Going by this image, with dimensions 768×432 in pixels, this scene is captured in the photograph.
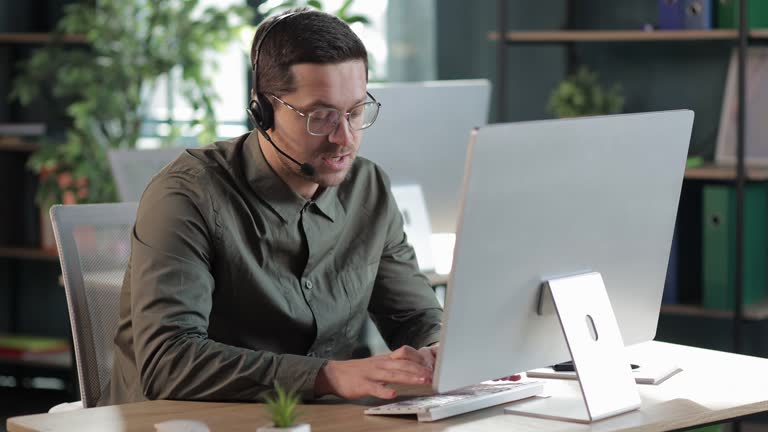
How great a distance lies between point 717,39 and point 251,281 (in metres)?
2.55

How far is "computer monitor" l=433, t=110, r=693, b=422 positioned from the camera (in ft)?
5.15

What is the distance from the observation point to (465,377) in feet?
5.39

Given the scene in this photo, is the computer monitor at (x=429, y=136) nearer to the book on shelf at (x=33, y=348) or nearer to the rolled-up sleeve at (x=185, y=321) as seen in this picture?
the rolled-up sleeve at (x=185, y=321)

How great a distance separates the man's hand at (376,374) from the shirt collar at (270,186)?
36 centimetres

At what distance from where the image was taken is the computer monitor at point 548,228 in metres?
1.57

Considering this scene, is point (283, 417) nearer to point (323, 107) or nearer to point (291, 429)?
point (291, 429)

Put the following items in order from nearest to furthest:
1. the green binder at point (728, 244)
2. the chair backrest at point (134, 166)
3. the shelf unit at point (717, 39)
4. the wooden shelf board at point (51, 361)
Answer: the chair backrest at point (134, 166), the shelf unit at point (717, 39), the green binder at point (728, 244), the wooden shelf board at point (51, 361)

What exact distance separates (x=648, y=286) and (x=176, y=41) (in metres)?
3.04

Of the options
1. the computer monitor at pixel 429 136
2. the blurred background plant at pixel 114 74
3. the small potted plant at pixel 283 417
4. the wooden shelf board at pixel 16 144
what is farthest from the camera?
the wooden shelf board at pixel 16 144

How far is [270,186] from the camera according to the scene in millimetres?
2037

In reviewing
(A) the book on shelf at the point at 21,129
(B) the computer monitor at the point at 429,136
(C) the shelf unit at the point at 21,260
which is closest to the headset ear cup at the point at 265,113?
(B) the computer monitor at the point at 429,136

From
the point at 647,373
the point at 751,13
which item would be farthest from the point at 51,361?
the point at 647,373

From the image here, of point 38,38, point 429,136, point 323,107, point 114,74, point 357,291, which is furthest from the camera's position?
point 38,38

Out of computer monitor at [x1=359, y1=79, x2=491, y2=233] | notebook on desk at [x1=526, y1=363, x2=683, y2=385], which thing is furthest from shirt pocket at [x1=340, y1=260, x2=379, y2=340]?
computer monitor at [x1=359, y1=79, x2=491, y2=233]
